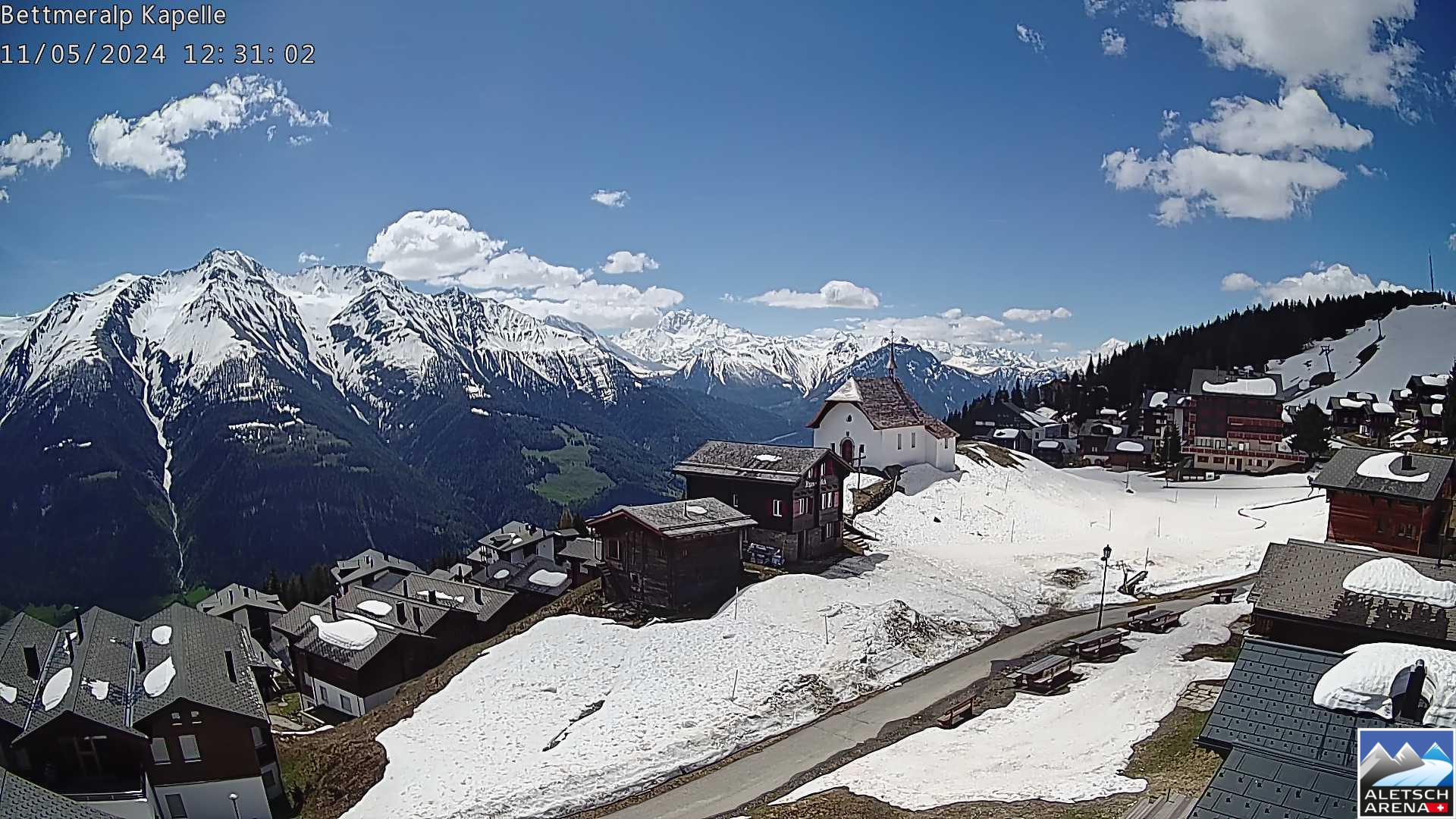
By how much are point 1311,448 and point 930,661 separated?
73.2 m

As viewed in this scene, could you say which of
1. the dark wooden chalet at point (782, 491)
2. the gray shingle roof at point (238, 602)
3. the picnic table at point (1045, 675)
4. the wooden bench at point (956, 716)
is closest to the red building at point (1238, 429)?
Result: the dark wooden chalet at point (782, 491)

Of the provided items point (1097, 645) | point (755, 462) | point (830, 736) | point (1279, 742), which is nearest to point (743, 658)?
point (830, 736)

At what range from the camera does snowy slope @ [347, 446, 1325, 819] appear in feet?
84.9

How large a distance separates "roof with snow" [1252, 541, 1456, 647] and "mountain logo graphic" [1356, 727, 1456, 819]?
630 inches

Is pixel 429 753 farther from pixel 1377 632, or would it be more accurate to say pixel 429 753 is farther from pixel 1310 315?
pixel 1310 315

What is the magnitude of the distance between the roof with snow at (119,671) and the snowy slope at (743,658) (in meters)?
7.61

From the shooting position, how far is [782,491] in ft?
147

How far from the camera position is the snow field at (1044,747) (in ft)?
65.4

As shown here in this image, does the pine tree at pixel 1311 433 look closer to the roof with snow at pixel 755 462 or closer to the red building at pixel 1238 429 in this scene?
the red building at pixel 1238 429

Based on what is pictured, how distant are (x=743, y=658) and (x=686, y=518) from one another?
31.4 feet

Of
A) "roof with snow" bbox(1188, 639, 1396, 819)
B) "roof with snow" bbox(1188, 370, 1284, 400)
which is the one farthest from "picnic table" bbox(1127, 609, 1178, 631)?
"roof with snow" bbox(1188, 370, 1284, 400)

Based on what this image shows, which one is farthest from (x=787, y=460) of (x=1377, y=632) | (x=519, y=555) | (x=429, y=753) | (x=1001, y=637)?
(x=519, y=555)

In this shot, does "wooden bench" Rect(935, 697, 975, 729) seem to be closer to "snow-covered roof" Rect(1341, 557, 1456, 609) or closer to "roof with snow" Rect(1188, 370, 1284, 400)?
"snow-covered roof" Rect(1341, 557, 1456, 609)

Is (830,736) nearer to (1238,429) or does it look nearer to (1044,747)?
(1044,747)
